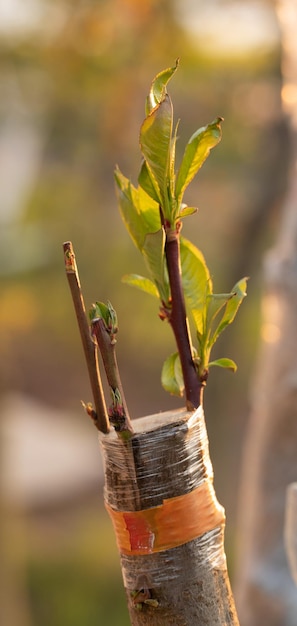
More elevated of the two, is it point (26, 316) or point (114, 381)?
point (26, 316)

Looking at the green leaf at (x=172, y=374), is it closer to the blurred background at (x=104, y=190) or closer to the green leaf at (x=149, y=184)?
the green leaf at (x=149, y=184)

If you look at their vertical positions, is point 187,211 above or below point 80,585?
above

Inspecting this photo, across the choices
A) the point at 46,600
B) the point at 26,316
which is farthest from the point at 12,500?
the point at 46,600

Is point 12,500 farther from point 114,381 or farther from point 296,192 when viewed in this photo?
point 114,381

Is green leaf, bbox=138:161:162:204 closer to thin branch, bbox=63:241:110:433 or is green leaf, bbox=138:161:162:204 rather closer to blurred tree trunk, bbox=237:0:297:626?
thin branch, bbox=63:241:110:433

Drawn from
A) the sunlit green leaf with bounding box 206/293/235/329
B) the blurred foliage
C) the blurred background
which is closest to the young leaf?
the sunlit green leaf with bounding box 206/293/235/329

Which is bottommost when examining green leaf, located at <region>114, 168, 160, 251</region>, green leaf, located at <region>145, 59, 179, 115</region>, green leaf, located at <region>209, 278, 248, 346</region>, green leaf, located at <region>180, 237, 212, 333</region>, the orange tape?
the orange tape

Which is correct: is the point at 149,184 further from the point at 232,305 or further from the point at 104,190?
the point at 104,190

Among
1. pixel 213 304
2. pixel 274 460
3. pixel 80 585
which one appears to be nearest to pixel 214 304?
pixel 213 304
